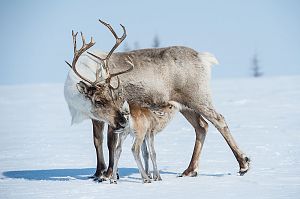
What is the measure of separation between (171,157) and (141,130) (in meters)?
2.75

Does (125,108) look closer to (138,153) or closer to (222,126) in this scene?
(138,153)

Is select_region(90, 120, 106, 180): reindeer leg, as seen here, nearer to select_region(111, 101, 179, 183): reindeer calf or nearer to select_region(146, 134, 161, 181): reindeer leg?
select_region(111, 101, 179, 183): reindeer calf

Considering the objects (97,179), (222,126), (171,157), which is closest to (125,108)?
(97,179)

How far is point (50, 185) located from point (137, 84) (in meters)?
2.06

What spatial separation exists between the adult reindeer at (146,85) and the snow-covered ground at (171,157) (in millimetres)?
583

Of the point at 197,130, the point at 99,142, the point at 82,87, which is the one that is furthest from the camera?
the point at 197,130

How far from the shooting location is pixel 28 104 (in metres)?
22.8

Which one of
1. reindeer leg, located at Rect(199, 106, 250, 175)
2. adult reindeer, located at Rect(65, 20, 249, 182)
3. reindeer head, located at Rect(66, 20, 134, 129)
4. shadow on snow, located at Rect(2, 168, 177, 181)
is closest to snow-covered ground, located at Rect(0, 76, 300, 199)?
shadow on snow, located at Rect(2, 168, 177, 181)

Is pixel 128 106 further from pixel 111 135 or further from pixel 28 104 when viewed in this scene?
pixel 28 104

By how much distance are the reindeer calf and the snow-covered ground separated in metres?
0.22

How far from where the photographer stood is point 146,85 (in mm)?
9266

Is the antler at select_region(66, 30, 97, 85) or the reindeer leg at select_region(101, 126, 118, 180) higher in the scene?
the antler at select_region(66, 30, 97, 85)

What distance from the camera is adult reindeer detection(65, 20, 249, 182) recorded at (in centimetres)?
878

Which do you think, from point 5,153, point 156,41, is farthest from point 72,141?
point 156,41
